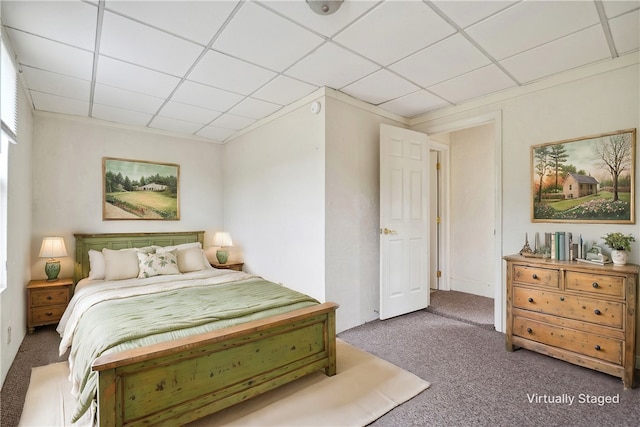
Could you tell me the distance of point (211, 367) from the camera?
192cm

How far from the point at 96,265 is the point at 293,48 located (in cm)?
335

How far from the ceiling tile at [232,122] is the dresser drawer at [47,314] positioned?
9.45 feet

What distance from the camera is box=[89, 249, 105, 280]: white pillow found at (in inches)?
144

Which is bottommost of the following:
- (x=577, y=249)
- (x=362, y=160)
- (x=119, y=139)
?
(x=577, y=249)

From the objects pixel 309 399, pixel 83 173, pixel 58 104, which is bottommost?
pixel 309 399

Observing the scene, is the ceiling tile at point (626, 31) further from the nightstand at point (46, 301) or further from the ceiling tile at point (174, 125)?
the nightstand at point (46, 301)

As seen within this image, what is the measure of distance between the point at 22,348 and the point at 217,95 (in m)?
3.12

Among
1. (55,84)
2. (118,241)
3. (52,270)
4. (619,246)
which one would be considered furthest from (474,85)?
(52,270)

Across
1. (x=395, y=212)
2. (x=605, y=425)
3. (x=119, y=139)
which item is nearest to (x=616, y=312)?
(x=605, y=425)

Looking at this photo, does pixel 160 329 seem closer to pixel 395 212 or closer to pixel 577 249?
pixel 395 212

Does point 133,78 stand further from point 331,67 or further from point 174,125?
point 331,67

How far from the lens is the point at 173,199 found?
4770mm

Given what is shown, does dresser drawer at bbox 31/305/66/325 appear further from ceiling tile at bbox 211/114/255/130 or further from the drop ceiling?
ceiling tile at bbox 211/114/255/130

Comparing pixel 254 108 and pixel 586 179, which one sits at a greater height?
pixel 254 108
